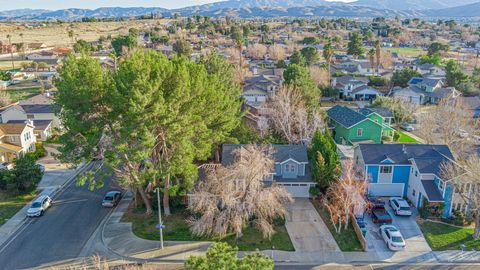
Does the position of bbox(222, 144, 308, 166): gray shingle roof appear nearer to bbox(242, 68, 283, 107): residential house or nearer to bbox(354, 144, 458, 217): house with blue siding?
bbox(354, 144, 458, 217): house with blue siding

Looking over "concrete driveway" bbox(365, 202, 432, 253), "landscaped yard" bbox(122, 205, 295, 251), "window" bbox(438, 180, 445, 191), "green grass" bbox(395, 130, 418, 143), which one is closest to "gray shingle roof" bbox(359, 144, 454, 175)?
"window" bbox(438, 180, 445, 191)

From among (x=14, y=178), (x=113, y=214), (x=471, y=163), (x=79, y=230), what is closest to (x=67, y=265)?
(x=79, y=230)

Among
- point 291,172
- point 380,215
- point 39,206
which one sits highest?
point 291,172

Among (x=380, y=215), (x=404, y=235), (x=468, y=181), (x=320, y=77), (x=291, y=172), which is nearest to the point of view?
(x=404, y=235)

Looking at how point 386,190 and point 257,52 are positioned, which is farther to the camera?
point 257,52

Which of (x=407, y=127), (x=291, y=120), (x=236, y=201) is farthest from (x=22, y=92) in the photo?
(x=407, y=127)

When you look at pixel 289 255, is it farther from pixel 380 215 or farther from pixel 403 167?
pixel 403 167

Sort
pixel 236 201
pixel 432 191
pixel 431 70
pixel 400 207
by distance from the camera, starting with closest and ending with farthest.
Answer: pixel 236 201, pixel 432 191, pixel 400 207, pixel 431 70

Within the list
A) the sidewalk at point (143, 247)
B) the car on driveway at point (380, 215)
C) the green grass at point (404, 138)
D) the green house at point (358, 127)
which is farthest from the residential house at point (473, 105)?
the sidewalk at point (143, 247)
